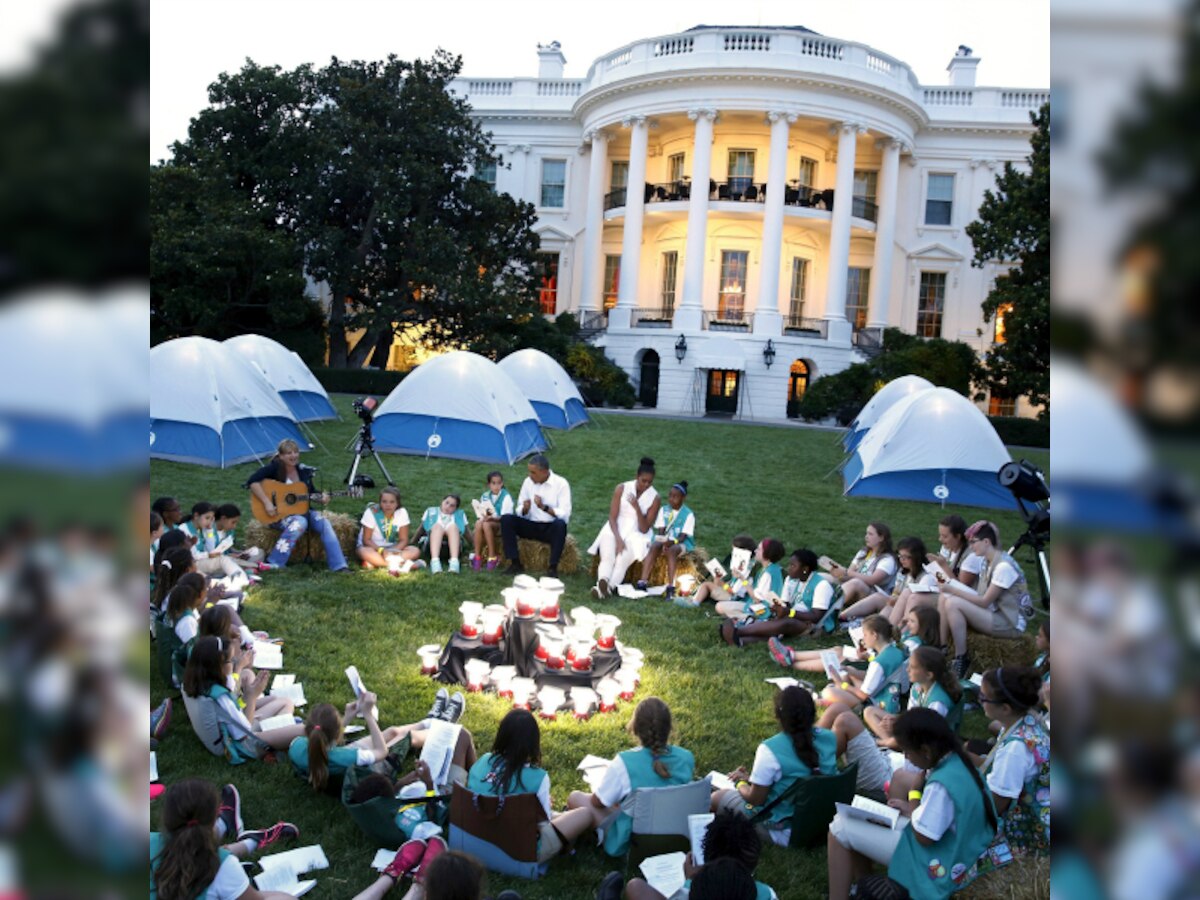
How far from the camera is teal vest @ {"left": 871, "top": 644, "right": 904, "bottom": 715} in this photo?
4445 mm

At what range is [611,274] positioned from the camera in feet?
98.9

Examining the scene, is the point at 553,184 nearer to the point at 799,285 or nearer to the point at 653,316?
the point at 653,316

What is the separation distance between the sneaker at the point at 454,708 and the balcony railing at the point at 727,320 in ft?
74.8

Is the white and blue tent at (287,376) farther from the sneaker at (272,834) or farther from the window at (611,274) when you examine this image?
the window at (611,274)

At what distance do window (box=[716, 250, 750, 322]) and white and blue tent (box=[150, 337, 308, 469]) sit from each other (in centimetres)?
1840

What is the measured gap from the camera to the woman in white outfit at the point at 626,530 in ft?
22.5

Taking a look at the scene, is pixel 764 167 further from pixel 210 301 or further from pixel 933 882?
pixel 933 882

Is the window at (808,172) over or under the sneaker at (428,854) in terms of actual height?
over

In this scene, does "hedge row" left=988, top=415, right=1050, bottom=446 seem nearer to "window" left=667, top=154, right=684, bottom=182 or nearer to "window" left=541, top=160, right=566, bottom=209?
"window" left=667, top=154, right=684, bottom=182

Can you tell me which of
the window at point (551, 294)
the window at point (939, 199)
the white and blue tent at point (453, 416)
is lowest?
the white and blue tent at point (453, 416)

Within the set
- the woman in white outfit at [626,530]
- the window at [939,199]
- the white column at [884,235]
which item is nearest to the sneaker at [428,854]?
the woman in white outfit at [626,530]

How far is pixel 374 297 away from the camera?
78.0 feet

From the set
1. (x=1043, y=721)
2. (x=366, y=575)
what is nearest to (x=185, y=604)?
(x=366, y=575)

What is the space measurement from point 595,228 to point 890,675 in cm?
2587
